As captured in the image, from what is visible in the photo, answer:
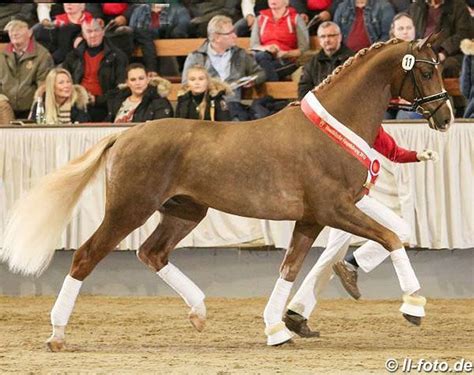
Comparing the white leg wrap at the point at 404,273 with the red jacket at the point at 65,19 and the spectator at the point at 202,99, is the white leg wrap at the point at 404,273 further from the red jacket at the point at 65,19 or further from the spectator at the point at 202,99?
the red jacket at the point at 65,19

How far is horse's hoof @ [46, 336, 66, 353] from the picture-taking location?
7.16 metres

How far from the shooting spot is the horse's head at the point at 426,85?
7133mm

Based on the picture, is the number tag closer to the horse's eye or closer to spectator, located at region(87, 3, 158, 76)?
the horse's eye

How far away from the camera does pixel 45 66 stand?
1166 centimetres

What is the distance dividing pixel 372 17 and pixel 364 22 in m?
0.09

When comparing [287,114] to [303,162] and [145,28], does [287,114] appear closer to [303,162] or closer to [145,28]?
[303,162]

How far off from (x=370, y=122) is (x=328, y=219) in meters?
0.70

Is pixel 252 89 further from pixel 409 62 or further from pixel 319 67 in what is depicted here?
pixel 409 62

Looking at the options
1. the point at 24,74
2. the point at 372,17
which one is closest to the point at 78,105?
the point at 24,74

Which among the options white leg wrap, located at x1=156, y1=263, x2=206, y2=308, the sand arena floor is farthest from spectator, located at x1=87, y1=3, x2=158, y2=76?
white leg wrap, located at x1=156, y1=263, x2=206, y2=308

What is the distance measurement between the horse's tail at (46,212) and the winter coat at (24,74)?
14.0 ft

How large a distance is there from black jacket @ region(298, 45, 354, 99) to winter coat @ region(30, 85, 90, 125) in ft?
6.75

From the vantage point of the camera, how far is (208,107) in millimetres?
10211

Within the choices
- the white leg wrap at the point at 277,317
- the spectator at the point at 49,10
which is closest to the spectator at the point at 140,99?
the spectator at the point at 49,10
